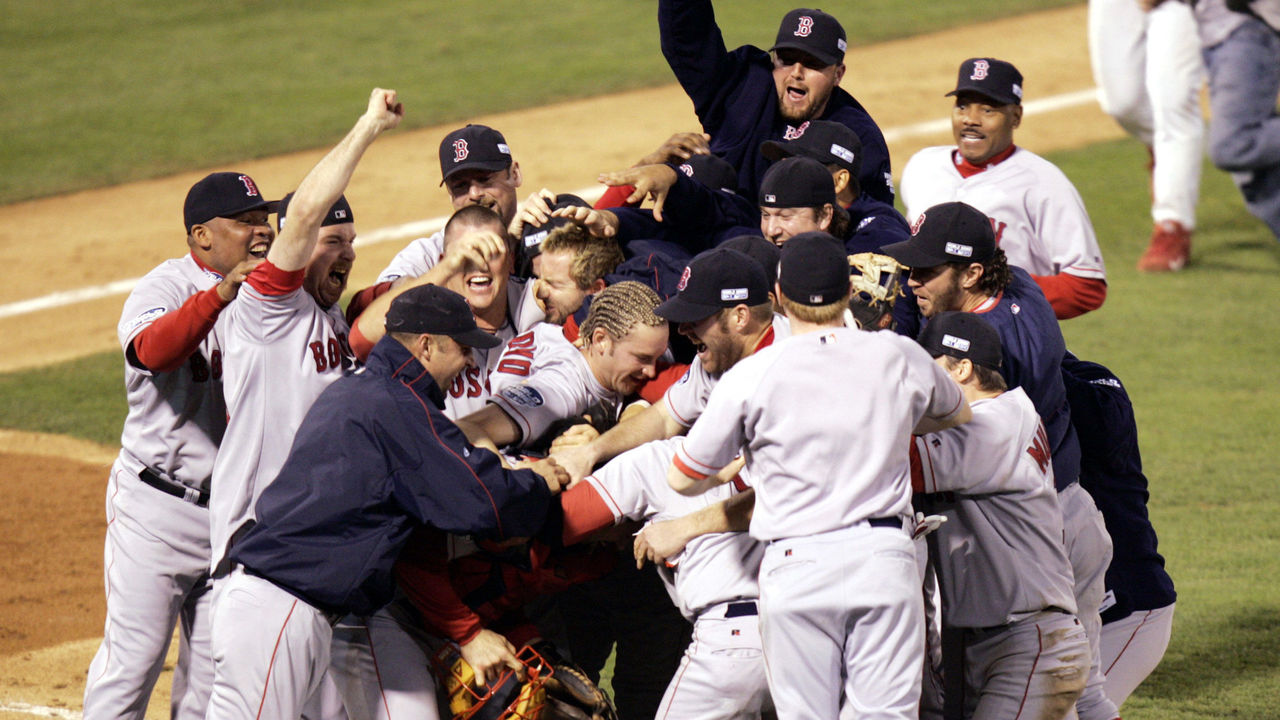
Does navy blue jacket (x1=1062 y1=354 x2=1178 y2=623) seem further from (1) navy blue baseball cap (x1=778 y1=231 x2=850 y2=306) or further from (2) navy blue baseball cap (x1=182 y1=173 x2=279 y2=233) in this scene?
(2) navy blue baseball cap (x1=182 y1=173 x2=279 y2=233)

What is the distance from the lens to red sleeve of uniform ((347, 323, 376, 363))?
4.60 m

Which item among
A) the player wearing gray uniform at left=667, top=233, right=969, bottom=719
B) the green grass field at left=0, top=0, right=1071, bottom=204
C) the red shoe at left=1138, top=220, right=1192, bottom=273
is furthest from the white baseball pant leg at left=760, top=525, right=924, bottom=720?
the green grass field at left=0, top=0, right=1071, bottom=204

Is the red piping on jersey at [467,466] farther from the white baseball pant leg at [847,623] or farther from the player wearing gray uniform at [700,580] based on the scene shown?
the white baseball pant leg at [847,623]

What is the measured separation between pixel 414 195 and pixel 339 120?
1.99 m

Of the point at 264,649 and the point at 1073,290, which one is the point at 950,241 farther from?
the point at 264,649

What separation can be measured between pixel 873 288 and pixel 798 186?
17.7 inches

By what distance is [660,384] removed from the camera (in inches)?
179

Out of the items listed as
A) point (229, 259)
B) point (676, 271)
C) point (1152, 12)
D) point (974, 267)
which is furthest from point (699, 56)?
point (1152, 12)

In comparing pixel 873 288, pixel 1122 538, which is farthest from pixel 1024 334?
pixel 1122 538

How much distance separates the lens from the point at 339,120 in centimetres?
1353

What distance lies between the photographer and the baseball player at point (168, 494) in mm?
4711

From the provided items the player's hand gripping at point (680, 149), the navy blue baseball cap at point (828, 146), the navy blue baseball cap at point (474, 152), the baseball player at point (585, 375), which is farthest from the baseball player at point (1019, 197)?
the baseball player at point (585, 375)

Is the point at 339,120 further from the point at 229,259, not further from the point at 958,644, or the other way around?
the point at 958,644

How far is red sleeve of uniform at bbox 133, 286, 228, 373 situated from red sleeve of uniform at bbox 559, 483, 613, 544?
1250 millimetres
